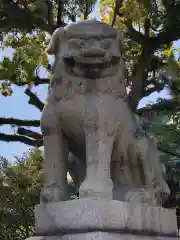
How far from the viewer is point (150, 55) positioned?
7.84 m

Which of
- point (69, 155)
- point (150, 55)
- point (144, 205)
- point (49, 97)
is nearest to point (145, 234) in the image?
point (144, 205)

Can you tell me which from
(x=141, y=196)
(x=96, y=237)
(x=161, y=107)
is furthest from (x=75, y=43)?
(x=161, y=107)

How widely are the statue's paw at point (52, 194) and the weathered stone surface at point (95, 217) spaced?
→ 0.05 m

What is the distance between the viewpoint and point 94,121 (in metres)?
3.27

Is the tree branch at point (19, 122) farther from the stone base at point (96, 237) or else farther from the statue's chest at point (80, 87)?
the stone base at point (96, 237)

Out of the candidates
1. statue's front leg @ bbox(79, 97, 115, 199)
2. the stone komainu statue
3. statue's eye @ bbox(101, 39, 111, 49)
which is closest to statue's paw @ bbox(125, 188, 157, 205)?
the stone komainu statue

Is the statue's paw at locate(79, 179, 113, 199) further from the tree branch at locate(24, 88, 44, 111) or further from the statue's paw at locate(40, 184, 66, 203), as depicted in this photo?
the tree branch at locate(24, 88, 44, 111)

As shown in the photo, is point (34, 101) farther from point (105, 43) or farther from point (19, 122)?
point (105, 43)

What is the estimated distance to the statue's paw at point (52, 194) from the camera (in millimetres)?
3193

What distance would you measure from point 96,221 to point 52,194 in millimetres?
404

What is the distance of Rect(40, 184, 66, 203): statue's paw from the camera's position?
319 centimetres

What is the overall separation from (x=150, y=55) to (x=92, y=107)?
187 inches

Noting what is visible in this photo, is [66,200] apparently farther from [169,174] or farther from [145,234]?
[169,174]

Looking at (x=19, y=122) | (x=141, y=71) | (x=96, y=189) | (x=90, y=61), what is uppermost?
(x=141, y=71)
